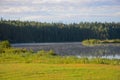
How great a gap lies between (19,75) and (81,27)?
495 feet

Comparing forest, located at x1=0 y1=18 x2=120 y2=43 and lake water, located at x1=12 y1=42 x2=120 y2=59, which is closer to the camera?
lake water, located at x1=12 y1=42 x2=120 y2=59

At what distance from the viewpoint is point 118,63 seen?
40.0 metres

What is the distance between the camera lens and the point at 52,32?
161 metres

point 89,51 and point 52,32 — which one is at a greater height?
point 52,32

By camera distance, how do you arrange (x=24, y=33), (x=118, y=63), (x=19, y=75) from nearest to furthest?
1. (x=19, y=75)
2. (x=118, y=63)
3. (x=24, y=33)

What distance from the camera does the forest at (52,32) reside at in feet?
452

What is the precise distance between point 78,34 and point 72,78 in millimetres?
142183

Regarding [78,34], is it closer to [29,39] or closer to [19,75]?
[29,39]

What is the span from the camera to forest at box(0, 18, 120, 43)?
452ft

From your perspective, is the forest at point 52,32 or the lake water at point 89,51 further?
the forest at point 52,32

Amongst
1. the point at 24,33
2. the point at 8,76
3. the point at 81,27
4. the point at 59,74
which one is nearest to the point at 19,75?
the point at 8,76

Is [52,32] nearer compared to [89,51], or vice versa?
[89,51]

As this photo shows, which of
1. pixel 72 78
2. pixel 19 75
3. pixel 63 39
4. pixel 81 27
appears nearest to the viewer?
pixel 72 78

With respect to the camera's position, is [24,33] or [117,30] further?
[117,30]
